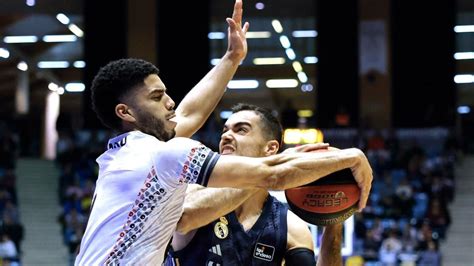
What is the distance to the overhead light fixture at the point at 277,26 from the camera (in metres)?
24.0

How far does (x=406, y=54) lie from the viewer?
22.5 meters

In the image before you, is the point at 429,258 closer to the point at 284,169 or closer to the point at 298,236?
the point at 298,236

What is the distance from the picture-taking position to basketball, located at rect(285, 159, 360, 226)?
3447 mm

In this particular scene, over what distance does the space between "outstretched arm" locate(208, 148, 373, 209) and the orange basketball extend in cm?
11

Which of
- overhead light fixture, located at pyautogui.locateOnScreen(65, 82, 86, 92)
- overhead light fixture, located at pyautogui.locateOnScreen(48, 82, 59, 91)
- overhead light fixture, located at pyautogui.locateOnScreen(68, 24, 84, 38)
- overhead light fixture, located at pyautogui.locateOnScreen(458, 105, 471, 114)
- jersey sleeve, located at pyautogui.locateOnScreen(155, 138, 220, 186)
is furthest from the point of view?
overhead light fixture, located at pyautogui.locateOnScreen(458, 105, 471, 114)

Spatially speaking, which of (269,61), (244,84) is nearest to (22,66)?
(244,84)

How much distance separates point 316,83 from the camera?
76.2ft

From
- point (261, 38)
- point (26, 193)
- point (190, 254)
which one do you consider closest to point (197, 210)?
point (190, 254)

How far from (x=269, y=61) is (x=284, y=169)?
24.1 meters

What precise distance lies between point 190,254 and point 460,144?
59.7ft

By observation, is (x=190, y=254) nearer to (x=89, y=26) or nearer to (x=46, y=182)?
(x=46, y=182)

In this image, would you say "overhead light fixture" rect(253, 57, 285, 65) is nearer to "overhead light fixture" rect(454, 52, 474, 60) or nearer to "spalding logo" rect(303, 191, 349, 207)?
"overhead light fixture" rect(454, 52, 474, 60)

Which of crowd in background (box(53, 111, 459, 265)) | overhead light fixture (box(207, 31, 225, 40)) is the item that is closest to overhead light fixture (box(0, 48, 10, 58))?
crowd in background (box(53, 111, 459, 265))

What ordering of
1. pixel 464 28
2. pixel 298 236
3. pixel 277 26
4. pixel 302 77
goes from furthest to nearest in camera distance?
pixel 302 77, pixel 277 26, pixel 464 28, pixel 298 236
